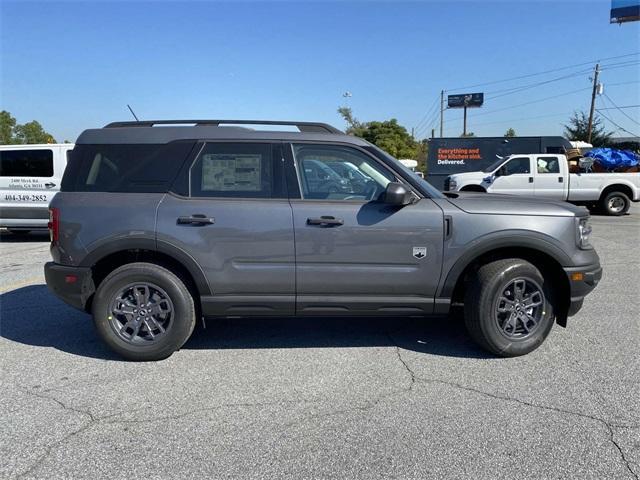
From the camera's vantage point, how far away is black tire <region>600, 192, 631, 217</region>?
15555mm

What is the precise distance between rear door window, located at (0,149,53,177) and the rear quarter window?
23.4 feet

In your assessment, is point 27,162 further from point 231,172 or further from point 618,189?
point 618,189

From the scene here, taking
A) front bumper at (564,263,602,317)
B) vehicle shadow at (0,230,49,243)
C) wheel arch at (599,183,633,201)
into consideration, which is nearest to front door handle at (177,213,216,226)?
front bumper at (564,263,602,317)

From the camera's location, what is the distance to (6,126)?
60062 millimetres

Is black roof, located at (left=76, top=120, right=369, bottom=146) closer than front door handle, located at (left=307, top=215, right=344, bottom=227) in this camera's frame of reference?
No

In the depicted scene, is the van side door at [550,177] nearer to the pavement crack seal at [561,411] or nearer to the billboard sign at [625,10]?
the pavement crack seal at [561,411]

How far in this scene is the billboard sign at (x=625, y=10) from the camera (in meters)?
47.3

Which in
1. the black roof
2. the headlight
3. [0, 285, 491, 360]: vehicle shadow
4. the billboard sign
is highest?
the billboard sign

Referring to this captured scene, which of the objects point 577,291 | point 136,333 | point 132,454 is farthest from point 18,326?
point 577,291

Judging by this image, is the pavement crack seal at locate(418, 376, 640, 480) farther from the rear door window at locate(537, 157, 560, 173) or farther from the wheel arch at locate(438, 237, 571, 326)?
the rear door window at locate(537, 157, 560, 173)

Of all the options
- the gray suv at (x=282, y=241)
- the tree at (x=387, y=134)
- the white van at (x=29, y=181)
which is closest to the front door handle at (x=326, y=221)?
the gray suv at (x=282, y=241)

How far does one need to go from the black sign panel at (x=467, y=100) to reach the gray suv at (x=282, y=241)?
6834cm

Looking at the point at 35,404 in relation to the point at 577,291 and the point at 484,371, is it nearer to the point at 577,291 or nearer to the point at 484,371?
the point at 484,371

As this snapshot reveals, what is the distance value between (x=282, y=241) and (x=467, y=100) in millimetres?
69402
